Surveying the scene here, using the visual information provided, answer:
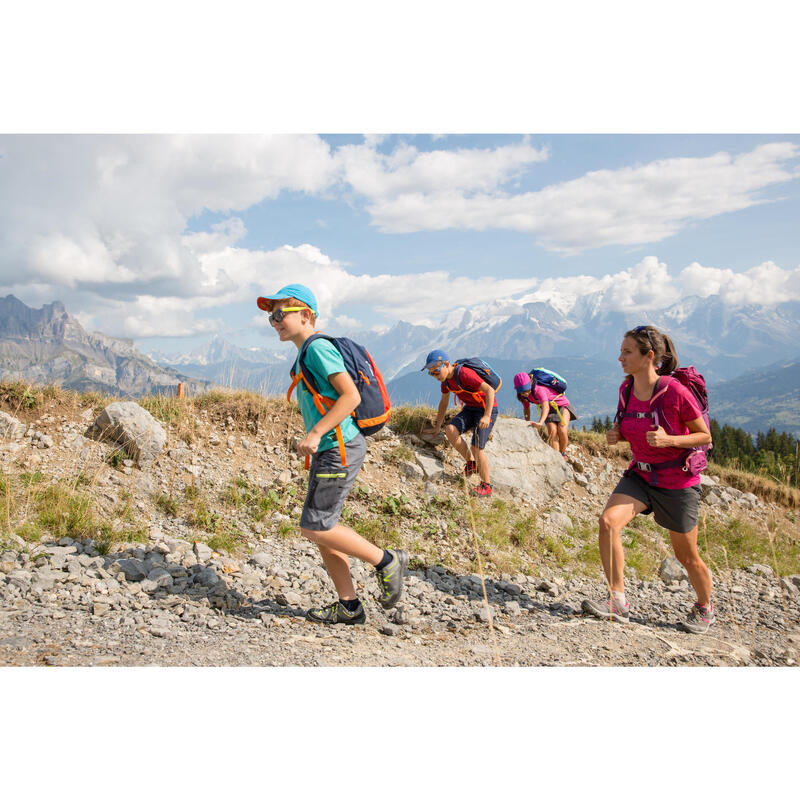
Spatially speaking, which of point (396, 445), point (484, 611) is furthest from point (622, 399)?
point (396, 445)

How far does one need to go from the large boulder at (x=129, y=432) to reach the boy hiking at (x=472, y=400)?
170 inches

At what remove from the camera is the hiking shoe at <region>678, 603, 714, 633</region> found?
482 centimetres

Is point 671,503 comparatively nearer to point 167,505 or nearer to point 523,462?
point 523,462

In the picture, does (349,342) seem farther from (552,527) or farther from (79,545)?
(552,527)

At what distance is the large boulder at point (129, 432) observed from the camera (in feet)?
22.9

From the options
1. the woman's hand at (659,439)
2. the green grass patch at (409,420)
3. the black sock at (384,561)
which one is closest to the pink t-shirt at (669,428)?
the woman's hand at (659,439)

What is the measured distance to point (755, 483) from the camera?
11945 mm

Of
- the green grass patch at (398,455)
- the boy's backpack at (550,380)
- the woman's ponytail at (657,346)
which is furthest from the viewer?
the boy's backpack at (550,380)

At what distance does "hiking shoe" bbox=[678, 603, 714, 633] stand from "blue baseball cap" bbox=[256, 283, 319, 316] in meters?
4.78

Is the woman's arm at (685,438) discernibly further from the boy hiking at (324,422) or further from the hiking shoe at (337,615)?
the hiking shoe at (337,615)

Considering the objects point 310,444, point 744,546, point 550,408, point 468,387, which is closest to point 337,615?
point 310,444

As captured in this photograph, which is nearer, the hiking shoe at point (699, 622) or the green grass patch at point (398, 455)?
the hiking shoe at point (699, 622)

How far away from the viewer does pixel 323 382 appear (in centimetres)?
381

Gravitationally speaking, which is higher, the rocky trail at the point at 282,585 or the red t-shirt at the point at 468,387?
the red t-shirt at the point at 468,387
